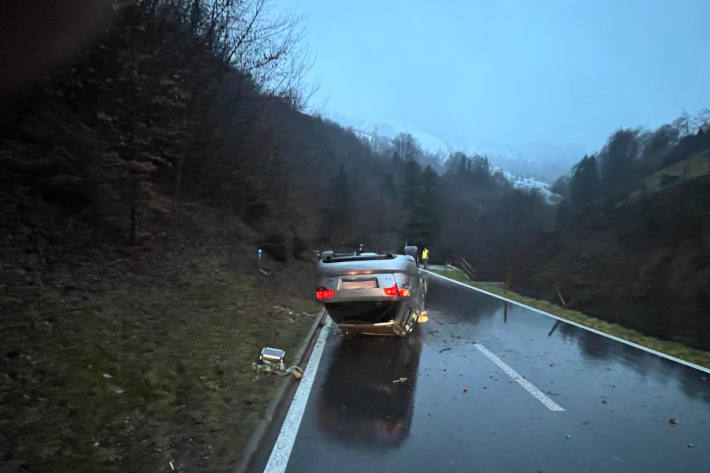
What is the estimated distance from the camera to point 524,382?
20.4ft

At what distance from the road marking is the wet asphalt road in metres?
0.07

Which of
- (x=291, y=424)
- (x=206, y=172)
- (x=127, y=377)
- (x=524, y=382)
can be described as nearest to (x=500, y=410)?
(x=524, y=382)

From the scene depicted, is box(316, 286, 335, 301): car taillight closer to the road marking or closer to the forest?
the forest

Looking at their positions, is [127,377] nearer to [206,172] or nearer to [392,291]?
[392,291]

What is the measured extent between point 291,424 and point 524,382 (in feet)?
10.6

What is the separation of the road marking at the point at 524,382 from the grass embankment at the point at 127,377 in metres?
3.25

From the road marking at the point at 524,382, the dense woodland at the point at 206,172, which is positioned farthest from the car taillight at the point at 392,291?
the dense woodland at the point at 206,172

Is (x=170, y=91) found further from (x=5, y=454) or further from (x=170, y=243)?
(x=5, y=454)

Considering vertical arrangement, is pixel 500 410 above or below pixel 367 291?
below

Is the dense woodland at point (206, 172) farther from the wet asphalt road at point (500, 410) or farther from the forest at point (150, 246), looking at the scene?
the wet asphalt road at point (500, 410)

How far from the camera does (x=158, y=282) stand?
939 centimetres

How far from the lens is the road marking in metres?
5.32

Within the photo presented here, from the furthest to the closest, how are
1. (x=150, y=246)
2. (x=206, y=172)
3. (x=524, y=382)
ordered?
(x=206, y=172) < (x=150, y=246) < (x=524, y=382)

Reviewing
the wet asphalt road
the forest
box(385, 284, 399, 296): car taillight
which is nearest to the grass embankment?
the forest
